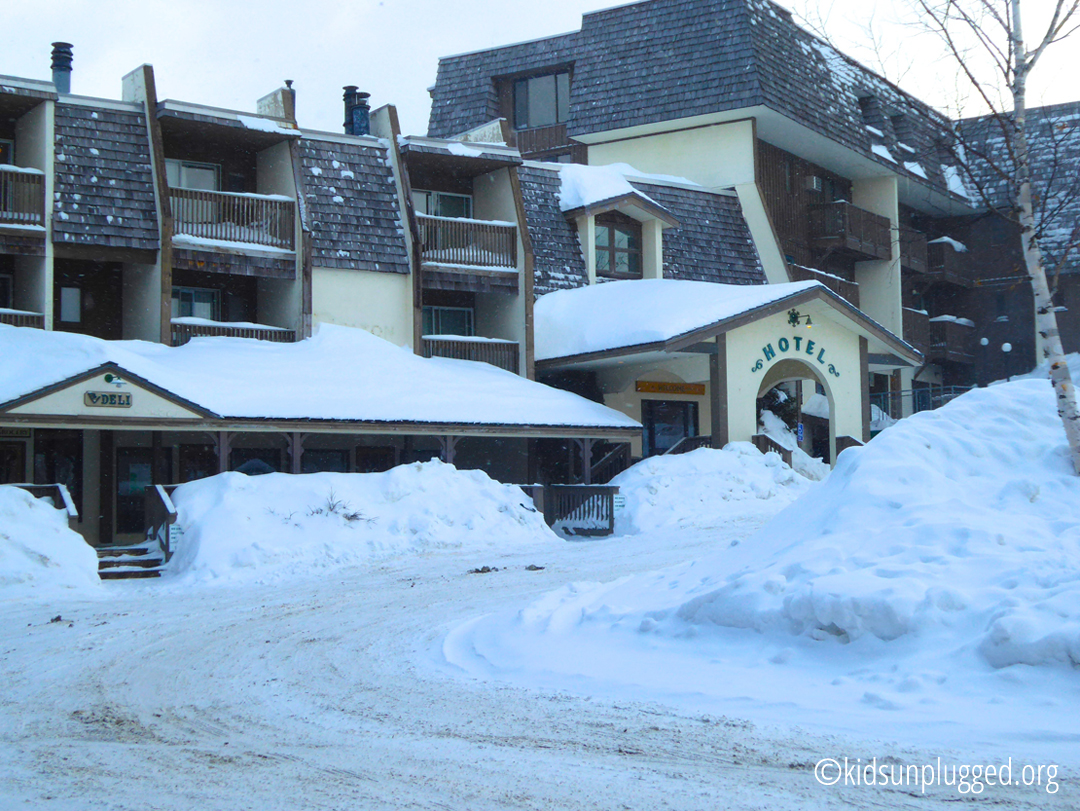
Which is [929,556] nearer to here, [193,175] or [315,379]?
[315,379]

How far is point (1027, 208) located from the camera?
36.7ft

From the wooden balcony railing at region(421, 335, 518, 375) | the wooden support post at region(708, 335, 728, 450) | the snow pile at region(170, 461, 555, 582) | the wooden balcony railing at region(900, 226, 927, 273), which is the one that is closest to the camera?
the snow pile at region(170, 461, 555, 582)

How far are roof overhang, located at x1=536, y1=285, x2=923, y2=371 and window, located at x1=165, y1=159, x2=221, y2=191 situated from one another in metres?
8.31

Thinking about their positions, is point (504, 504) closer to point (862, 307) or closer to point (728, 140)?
point (728, 140)

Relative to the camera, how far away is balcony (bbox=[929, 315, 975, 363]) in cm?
3966

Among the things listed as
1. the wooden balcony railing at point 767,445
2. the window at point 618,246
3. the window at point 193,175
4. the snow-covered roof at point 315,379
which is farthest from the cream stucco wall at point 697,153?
the window at point 193,175

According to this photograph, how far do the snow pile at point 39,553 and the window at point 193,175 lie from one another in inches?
414

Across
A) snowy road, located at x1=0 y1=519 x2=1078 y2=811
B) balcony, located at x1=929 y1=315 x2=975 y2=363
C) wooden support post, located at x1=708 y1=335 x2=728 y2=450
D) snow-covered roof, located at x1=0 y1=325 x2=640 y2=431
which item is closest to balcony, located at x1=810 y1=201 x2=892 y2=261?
balcony, located at x1=929 y1=315 x2=975 y2=363

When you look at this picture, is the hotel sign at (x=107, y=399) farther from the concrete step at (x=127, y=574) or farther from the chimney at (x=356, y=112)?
the chimney at (x=356, y=112)

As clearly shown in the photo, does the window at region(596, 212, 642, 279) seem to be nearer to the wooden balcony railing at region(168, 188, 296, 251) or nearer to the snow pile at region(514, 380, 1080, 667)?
the wooden balcony railing at region(168, 188, 296, 251)

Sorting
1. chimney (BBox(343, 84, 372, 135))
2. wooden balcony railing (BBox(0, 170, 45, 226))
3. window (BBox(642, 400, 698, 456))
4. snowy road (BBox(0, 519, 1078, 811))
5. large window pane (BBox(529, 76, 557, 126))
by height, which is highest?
large window pane (BBox(529, 76, 557, 126))

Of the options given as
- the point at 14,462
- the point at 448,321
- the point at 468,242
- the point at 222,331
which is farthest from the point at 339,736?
the point at 448,321

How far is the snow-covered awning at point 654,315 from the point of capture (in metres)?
24.0

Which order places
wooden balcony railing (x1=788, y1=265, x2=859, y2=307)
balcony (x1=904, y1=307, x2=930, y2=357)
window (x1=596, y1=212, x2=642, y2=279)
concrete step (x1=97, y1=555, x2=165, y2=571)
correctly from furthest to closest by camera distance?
balcony (x1=904, y1=307, x2=930, y2=357) → wooden balcony railing (x1=788, y1=265, x2=859, y2=307) → window (x1=596, y1=212, x2=642, y2=279) → concrete step (x1=97, y1=555, x2=165, y2=571)
